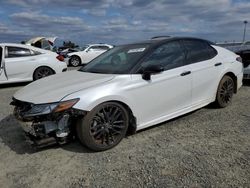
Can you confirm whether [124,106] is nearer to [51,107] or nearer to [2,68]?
[51,107]

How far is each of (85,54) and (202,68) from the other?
14717 mm

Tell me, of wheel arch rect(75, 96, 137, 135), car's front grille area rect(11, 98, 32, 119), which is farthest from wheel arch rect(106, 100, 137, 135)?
car's front grille area rect(11, 98, 32, 119)

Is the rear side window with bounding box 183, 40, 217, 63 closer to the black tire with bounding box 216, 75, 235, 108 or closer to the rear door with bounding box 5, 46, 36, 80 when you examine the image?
the black tire with bounding box 216, 75, 235, 108

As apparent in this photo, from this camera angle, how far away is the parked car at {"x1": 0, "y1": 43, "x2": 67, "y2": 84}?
846 centimetres

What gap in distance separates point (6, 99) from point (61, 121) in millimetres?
4211

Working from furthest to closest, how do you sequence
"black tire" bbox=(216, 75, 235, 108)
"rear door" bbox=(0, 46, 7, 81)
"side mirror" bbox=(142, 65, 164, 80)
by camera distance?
"rear door" bbox=(0, 46, 7, 81) < "black tire" bbox=(216, 75, 235, 108) < "side mirror" bbox=(142, 65, 164, 80)

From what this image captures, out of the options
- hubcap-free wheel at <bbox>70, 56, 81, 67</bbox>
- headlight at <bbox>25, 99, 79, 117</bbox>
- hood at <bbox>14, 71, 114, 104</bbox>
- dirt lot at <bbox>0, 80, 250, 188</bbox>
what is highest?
hood at <bbox>14, 71, 114, 104</bbox>

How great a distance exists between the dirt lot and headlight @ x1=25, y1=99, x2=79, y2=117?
0.62 meters

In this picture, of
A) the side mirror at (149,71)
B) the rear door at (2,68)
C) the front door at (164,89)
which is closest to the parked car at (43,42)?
the rear door at (2,68)

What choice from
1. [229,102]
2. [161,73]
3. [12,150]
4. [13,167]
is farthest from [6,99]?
[229,102]

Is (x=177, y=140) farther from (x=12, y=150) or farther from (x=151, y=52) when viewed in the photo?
(x=12, y=150)

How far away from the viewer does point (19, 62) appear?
8602mm

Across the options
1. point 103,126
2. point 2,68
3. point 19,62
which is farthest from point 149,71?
point 2,68

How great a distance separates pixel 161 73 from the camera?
166 inches
